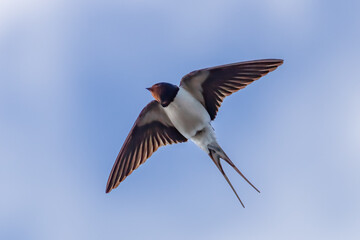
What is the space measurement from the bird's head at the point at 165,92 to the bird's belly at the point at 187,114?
0.17 feet

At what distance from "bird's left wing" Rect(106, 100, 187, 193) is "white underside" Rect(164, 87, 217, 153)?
280mm

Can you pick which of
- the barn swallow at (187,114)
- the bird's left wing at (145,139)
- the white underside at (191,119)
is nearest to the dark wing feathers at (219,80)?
the barn swallow at (187,114)

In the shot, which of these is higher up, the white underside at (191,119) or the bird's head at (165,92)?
the bird's head at (165,92)

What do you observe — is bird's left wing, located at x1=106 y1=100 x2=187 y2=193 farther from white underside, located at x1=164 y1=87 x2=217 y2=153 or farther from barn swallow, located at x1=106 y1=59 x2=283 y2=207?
white underside, located at x1=164 y1=87 x2=217 y2=153

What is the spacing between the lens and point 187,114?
5242mm

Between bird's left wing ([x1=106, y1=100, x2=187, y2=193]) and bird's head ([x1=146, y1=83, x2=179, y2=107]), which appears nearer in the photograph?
bird's head ([x1=146, y1=83, x2=179, y2=107])

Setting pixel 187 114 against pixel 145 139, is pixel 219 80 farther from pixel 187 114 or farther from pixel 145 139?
pixel 145 139

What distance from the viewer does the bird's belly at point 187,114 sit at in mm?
5246

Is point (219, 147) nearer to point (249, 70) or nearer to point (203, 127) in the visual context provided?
point (203, 127)

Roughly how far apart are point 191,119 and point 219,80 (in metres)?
0.56

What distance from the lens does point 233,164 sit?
5004 mm

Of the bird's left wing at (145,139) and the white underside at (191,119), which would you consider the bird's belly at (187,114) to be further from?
the bird's left wing at (145,139)

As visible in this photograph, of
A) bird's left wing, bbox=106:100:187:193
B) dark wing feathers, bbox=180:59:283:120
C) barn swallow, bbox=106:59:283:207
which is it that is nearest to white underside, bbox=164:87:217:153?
barn swallow, bbox=106:59:283:207

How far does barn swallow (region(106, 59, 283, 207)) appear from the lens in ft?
17.1
